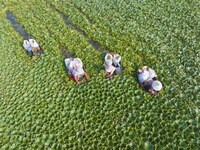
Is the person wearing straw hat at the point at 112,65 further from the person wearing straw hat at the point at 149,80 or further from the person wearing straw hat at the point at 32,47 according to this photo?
the person wearing straw hat at the point at 32,47

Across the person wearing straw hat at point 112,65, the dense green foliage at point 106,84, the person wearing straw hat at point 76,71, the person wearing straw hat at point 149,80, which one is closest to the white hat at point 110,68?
the person wearing straw hat at point 112,65

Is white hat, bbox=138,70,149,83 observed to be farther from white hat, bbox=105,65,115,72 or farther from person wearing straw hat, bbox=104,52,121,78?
white hat, bbox=105,65,115,72

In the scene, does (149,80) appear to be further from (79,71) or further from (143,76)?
(79,71)

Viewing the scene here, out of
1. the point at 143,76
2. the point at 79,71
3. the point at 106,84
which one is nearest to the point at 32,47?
the point at 79,71

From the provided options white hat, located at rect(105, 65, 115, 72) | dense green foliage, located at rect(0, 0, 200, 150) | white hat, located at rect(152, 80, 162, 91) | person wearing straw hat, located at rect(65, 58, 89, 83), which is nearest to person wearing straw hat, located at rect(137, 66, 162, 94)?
white hat, located at rect(152, 80, 162, 91)

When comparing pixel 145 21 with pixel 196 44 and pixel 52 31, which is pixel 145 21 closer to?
pixel 196 44
